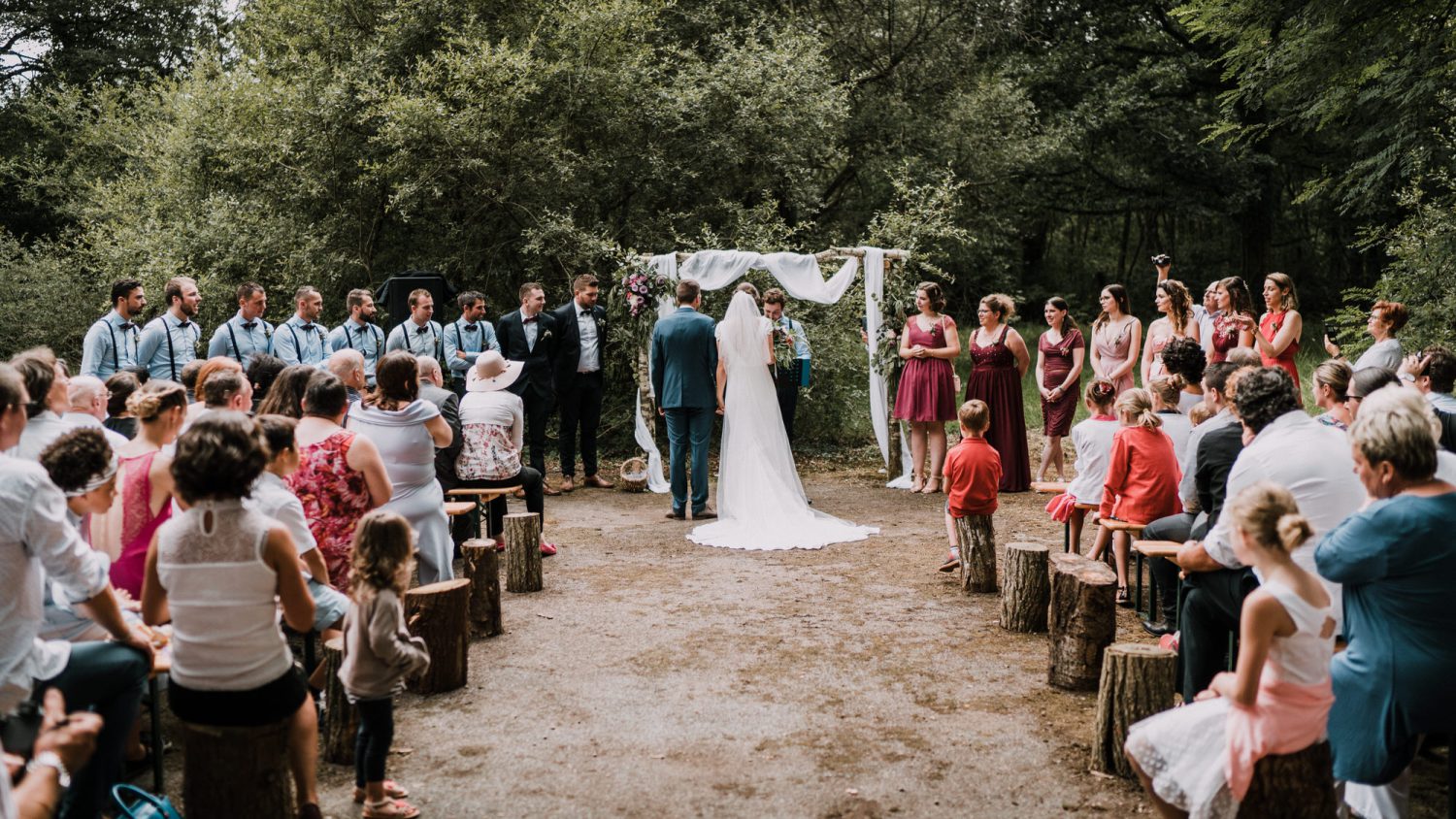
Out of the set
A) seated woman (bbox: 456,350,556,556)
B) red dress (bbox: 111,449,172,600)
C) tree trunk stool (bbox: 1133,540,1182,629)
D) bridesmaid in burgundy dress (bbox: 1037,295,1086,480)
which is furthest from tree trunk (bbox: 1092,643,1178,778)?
bridesmaid in burgundy dress (bbox: 1037,295,1086,480)

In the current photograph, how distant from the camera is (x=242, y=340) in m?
8.26

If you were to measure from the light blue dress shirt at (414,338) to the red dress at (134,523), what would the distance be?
5084mm

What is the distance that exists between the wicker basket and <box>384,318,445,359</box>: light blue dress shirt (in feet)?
7.03

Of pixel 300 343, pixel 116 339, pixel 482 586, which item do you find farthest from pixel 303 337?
pixel 482 586

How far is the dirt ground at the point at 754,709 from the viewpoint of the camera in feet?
12.1

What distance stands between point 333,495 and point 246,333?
14.1 ft

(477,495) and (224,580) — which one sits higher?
(224,580)

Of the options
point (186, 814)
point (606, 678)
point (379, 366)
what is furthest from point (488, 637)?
point (186, 814)

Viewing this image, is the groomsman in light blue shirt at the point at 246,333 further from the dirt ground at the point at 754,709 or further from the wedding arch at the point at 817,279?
the wedding arch at the point at 817,279

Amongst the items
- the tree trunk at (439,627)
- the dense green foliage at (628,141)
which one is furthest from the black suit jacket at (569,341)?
the tree trunk at (439,627)

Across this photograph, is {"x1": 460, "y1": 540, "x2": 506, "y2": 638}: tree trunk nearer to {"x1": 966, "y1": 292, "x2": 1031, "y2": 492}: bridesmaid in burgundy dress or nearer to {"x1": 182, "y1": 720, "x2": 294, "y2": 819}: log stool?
{"x1": 182, "y1": 720, "x2": 294, "y2": 819}: log stool

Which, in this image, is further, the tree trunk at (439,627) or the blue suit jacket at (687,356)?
the blue suit jacket at (687,356)

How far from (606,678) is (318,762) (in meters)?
1.33

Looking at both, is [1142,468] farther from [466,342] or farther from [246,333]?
[246,333]
